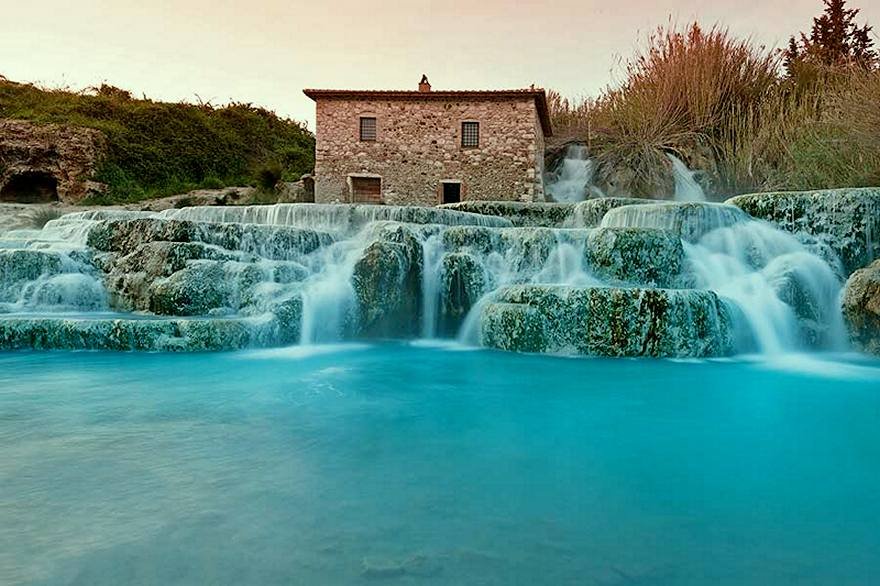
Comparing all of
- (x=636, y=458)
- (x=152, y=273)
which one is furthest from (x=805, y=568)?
(x=152, y=273)

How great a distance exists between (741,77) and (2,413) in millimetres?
17724

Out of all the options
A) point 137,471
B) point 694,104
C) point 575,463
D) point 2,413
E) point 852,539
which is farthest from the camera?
point 694,104

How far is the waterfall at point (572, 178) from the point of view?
1684 cm

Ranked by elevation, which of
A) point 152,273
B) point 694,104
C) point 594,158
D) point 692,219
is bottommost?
point 152,273

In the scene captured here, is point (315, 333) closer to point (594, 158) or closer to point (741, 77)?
point (594, 158)

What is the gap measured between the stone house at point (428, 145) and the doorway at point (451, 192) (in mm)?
27

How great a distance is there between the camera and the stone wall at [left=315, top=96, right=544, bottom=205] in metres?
16.1

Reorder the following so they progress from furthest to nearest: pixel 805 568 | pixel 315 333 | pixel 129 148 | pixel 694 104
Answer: pixel 129 148 → pixel 694 104 → pixel 315 333 → pixel 805 568

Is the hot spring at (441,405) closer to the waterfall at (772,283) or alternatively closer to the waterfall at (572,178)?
the waterfall at (772,283)

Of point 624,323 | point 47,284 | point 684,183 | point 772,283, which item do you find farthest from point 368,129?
point 624,323

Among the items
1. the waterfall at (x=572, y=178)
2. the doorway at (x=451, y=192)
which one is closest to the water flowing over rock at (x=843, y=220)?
the waterfall at (x=572, y=178)

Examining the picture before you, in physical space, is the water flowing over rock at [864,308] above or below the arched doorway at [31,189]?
below

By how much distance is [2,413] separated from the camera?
3307 millimetres

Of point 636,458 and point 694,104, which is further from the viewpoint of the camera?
point 694,104
